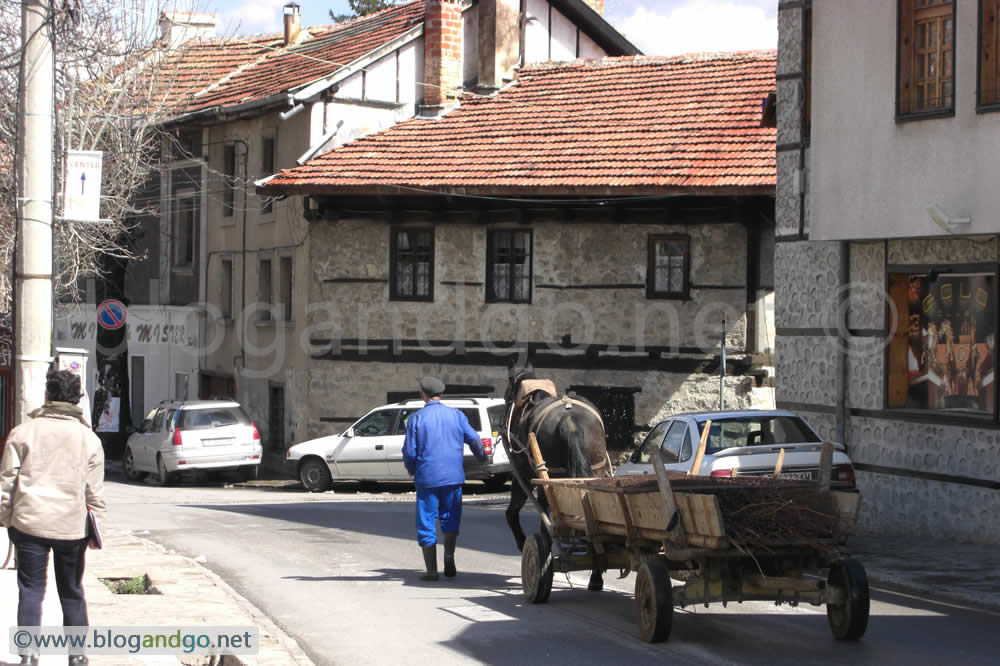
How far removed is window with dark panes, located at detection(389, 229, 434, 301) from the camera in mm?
28547

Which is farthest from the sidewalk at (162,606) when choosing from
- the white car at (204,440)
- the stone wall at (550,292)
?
the white car at (204,440)

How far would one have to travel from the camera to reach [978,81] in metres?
14.5

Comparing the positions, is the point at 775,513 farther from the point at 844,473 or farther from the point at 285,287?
the point at 285,287

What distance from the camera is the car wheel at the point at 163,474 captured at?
28.8 metres

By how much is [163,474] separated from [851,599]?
21926 mm

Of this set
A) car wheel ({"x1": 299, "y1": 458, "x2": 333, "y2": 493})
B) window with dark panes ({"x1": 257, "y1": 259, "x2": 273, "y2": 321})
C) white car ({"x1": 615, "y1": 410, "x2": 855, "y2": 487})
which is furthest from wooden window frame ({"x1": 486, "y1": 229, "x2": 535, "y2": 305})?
white car ({"x1": 615, "y1": 410, "x2": 855, "y2": 487})

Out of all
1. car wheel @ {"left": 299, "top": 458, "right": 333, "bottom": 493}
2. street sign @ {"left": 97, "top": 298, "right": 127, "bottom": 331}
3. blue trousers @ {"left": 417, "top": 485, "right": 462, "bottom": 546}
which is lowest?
car wheel @ {"left": 299, "top": 458, "right": 333, "bottom": 493}

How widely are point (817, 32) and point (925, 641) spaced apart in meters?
9.48

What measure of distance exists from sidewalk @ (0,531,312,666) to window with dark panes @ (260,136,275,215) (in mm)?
18825

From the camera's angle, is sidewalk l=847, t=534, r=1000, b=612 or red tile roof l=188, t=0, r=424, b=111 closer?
sidewalk l=847, t=534, r=1000, b=612

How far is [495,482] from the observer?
25500mm

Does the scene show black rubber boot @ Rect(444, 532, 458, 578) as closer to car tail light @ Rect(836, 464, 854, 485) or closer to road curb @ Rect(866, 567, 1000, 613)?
road curb @ Rect(866, 567, 1000, 613)

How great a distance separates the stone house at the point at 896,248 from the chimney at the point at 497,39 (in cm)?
1332

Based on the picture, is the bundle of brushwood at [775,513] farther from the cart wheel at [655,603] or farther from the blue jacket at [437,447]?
the blue jacket at [437,447]
